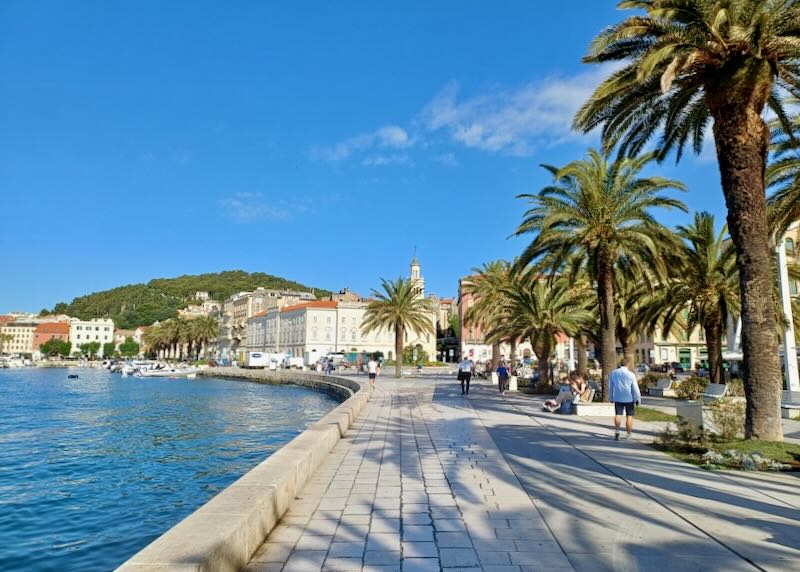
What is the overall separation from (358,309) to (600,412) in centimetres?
7987

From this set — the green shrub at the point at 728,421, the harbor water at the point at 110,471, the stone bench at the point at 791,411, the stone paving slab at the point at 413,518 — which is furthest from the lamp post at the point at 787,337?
the harbor water at the point at 110,471

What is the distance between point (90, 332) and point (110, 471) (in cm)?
15988

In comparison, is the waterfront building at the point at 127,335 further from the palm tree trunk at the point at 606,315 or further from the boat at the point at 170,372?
the palm tree trunk at the point at 606,315

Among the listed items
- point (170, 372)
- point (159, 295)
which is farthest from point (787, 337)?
point (159, 295)

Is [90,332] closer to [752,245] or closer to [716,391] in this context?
[716,391]

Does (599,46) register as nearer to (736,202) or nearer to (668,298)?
(736,202)

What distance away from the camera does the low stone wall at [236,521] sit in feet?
12.0

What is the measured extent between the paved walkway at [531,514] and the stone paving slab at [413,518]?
16 millimetres

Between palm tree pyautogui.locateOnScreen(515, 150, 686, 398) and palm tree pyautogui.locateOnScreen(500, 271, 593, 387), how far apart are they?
6.98m

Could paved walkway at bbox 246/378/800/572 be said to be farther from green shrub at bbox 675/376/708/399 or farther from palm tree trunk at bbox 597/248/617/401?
green shrub at bbox 675/376/708/399

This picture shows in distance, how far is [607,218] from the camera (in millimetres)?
17766

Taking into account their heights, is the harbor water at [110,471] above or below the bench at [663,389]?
below

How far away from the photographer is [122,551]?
8.24 m

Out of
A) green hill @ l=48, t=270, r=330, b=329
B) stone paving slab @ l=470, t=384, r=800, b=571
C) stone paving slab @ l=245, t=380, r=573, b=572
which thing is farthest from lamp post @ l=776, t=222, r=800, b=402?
green hill @ l=48, t=270, r=330, b=329
